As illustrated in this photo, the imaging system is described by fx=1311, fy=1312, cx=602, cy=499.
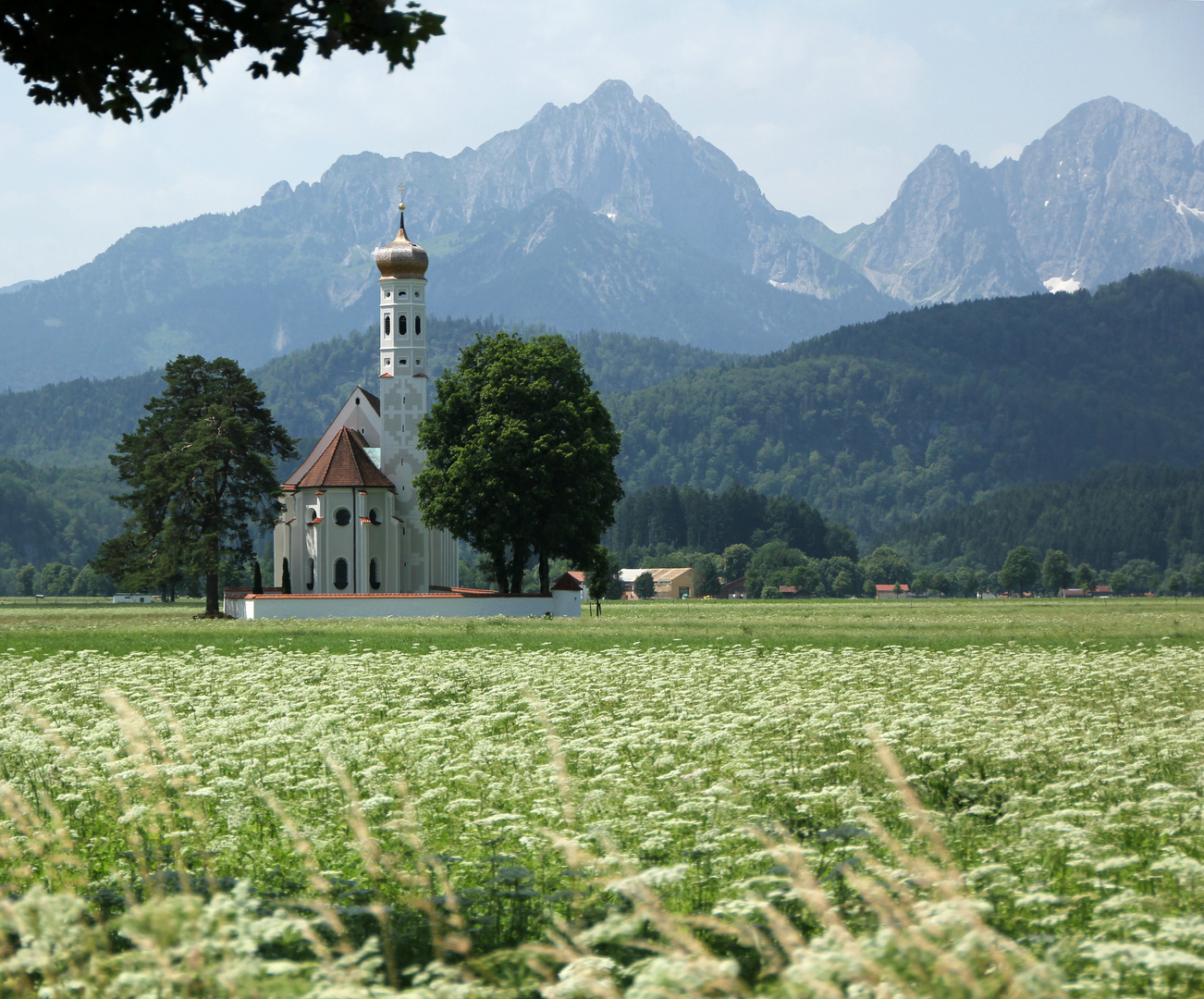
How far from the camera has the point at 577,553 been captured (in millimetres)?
61750

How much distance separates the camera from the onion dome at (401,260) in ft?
260

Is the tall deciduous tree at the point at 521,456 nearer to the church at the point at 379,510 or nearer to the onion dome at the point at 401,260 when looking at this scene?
the church at the point at 379,510

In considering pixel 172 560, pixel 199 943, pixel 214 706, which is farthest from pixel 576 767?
pixel 172 560

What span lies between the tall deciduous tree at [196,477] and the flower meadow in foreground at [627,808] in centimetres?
4693

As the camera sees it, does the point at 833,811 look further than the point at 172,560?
No

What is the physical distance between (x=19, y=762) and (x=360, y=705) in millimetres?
5602

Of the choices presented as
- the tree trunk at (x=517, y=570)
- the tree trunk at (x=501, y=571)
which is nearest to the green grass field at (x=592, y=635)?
the tree trunk at (x=517, y=570)

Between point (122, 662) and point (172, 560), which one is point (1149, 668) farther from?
point (172, 560)

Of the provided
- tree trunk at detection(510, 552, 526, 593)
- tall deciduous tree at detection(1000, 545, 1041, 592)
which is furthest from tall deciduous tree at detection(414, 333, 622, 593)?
tall deciduous tree at detection(1000, 545, 1041, 592)

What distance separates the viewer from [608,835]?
29.8 feet

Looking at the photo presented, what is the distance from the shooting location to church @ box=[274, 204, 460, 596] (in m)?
71.8

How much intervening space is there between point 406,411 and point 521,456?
16.2m

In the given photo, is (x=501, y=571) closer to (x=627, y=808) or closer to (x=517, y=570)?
(x=517, y=570)

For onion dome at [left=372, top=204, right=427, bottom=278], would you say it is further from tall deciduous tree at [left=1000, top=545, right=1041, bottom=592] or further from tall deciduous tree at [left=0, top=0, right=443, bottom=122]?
tall deciduous tree at [left=1000, top=545, right=1041, bottom=592]
